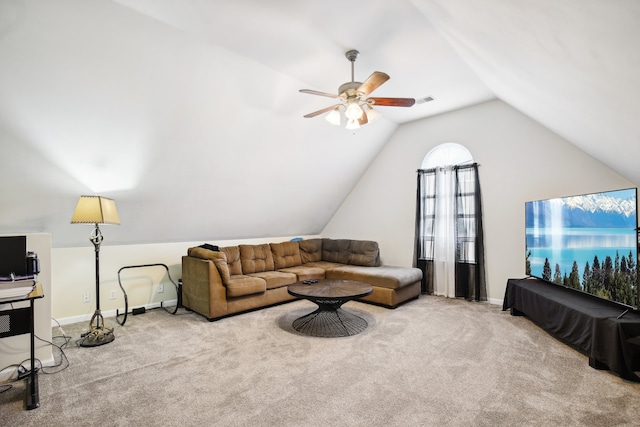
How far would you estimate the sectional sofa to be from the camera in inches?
155

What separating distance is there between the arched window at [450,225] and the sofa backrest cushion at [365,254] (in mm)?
699

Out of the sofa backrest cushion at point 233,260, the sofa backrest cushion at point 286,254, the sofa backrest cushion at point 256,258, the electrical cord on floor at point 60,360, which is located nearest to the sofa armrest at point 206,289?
the sofa backrest cushion at point 233,260

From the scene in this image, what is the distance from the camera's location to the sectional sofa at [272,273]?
393 centimetres

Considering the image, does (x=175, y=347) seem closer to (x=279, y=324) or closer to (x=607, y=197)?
(x=279, y=324)

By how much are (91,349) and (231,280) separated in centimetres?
157

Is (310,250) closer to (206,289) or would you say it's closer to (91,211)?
(206,289)

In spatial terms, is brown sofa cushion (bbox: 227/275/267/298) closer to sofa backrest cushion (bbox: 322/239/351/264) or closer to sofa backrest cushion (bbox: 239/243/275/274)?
sofa backrest cushion (bbox: 239/243/275/274)

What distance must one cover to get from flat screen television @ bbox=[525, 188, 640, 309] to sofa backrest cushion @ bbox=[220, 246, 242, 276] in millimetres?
4079

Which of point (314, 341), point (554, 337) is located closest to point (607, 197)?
point (554, 337)

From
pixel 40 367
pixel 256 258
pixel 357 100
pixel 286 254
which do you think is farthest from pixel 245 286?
pixel 357 100

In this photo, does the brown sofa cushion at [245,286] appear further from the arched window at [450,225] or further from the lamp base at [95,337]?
the arched window at [450,225]

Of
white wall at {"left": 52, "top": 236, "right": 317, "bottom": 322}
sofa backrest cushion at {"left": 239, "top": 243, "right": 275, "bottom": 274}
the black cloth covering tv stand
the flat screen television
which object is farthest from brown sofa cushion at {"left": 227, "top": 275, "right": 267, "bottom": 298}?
the flat screen television

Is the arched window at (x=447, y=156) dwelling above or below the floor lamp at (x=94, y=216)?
above

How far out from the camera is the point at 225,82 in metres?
3.35
